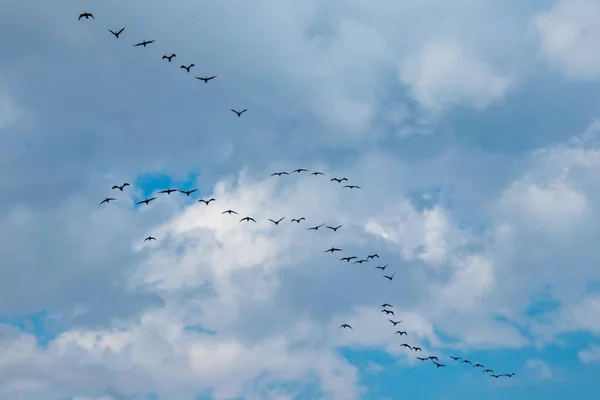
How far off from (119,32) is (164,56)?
12.7 metres

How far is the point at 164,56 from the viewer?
198 metres

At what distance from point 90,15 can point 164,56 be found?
2081 cm

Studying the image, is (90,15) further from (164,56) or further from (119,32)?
(164,56)

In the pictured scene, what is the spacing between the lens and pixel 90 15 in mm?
185375

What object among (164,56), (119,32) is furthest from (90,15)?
(164,56)

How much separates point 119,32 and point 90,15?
8.14 metres

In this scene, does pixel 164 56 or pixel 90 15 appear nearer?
pixel 90 15

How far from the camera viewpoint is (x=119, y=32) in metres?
191
